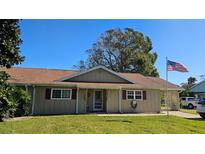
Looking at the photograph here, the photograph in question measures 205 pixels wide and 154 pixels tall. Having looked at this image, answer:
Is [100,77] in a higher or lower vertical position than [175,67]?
lower

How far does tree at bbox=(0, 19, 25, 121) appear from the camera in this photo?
11.1 m

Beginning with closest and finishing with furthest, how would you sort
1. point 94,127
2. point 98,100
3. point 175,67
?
point 94,127 < point 175,67 < point 98,100

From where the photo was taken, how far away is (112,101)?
725 inches

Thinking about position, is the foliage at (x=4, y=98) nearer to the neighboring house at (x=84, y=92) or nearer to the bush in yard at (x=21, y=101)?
the bush in yard at (x=21, y=101)

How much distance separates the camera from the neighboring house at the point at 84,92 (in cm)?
1644

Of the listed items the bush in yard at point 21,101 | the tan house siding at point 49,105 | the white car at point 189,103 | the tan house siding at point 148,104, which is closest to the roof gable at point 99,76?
the tan house siding at point 148,104

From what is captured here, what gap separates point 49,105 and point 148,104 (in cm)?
943

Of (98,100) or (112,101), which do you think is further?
(98,100)

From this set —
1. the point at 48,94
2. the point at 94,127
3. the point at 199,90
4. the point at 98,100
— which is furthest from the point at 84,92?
the point at 199,90

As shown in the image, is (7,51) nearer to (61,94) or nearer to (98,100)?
(61,94)

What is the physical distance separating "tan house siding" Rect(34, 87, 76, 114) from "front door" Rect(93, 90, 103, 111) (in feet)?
8.63

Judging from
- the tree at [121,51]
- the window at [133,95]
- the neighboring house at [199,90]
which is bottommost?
the window at [133,95]
